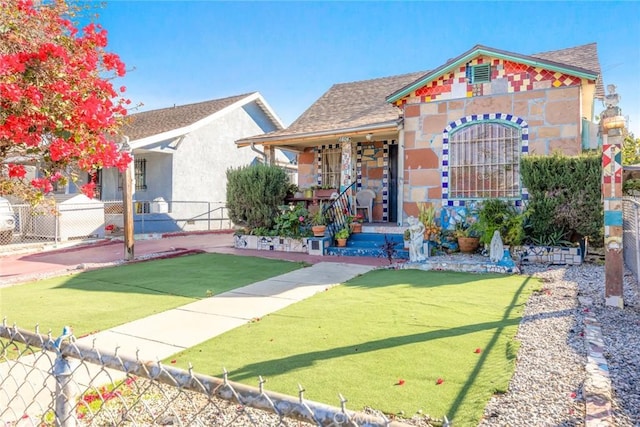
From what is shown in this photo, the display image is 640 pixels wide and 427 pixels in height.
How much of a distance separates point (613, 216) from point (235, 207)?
31.9 feet

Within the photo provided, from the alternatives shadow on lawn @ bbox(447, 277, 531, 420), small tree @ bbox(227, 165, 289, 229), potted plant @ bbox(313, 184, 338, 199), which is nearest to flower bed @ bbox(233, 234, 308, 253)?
small tree @ bbox(227, 165, 289, 229)

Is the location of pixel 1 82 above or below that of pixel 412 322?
above

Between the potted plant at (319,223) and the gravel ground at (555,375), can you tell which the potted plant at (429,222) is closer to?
the potted plant at (319,223)

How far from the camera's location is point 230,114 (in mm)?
19562

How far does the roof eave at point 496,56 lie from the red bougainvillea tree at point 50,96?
8952mm

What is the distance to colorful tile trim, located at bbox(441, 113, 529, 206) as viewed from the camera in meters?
10.4

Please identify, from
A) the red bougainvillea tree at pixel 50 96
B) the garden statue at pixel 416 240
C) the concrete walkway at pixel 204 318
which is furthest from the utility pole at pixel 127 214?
the red bougainvillea tree at pixel 50 96

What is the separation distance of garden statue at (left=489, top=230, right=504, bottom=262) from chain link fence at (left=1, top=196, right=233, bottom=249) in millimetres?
11121

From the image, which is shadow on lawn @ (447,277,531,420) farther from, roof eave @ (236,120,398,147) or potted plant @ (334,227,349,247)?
roof eave @ (236,120,398,147)

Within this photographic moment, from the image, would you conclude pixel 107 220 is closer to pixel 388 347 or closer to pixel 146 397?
pixel 146 397

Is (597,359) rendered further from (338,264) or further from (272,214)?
(272,214)

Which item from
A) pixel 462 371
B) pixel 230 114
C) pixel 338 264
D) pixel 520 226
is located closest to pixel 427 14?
pixel 520 226

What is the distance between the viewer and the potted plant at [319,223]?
1172cm

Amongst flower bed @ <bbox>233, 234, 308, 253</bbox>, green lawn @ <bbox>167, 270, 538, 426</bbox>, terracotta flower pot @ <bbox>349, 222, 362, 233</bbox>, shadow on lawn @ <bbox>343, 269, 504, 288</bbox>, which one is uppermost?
terracotta flower pot @ <bbox>349, 222, 362, 233</bbox>
